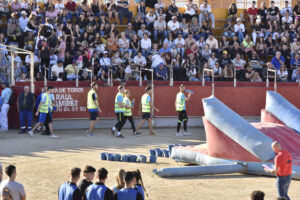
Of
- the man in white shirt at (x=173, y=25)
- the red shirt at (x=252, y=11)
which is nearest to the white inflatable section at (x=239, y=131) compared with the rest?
the man in white shirt at (x=173, y=25)

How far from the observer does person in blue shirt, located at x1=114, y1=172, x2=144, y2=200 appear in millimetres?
7891

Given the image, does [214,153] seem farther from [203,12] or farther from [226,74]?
[203,12]

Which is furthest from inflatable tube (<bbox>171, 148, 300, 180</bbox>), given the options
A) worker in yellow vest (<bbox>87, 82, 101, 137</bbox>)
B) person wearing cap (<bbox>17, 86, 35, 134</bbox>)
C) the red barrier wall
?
the red barrier wall

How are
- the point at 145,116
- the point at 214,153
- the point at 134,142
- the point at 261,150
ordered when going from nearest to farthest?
the point at 261,150 → the point at 214,153 → the point at 134,142 → the point at 145,116

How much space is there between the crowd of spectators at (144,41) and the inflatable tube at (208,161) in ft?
25.8

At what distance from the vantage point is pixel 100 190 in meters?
7.99

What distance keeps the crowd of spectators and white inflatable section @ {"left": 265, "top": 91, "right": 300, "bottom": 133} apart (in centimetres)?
778

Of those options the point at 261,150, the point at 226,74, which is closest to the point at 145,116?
the point at 226,74

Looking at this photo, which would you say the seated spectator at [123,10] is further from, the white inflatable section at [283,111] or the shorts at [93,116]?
the white inflatable section at [283,111]

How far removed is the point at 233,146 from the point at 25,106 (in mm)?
8645

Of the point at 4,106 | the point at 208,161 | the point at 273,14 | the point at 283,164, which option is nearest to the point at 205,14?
the point at 273,14

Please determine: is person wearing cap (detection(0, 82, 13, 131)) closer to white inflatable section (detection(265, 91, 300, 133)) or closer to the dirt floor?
the dirt floor

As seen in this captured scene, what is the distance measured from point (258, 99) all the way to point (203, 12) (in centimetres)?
666

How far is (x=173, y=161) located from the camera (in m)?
15.8
